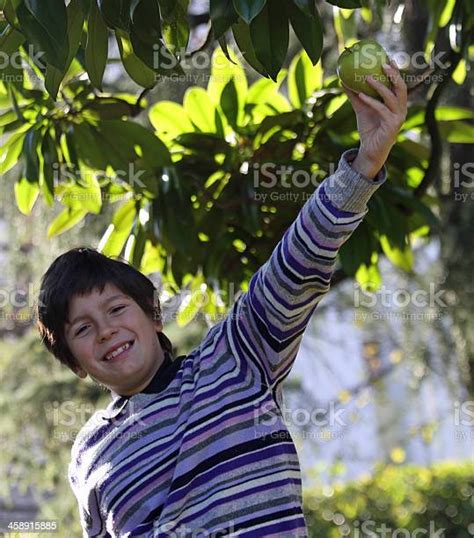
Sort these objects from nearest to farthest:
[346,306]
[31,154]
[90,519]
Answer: [90,519] → [31,154] → [346,306]

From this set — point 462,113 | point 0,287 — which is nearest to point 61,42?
point 462,113

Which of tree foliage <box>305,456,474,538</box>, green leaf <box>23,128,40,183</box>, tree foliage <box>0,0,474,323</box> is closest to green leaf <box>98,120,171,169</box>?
tree foliage <box>0,0,474,323</box>

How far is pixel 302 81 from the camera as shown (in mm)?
2035

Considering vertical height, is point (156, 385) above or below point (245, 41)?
below

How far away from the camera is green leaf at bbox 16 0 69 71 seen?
1.19 m

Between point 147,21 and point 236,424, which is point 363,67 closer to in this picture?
point 147,21

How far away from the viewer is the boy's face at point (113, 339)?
1.39 m

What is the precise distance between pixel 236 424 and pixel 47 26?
0.51 m

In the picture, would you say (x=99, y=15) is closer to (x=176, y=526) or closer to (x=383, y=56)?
(x=383, y=56)

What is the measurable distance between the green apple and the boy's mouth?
44cm

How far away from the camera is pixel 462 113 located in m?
2.13

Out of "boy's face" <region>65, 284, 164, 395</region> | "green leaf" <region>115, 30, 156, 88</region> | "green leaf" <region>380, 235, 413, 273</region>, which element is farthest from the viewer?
"green leaf" <region>380, 235, 413, 273</region>

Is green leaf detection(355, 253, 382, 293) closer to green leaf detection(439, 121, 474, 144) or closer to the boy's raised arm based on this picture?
green leaf detection(439, 121, 474, 144)

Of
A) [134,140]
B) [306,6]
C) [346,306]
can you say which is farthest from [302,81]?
[346,306]
